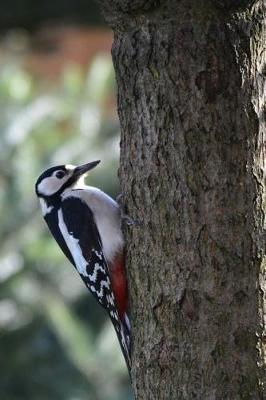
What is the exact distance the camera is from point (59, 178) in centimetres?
453

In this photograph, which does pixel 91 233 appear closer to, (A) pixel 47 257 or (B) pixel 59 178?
(B) pixel 59 178

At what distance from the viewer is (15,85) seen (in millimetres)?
5918

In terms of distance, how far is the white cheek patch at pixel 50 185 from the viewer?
4531 millimetres

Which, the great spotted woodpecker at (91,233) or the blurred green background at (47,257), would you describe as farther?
the blurred green background at (47,257)

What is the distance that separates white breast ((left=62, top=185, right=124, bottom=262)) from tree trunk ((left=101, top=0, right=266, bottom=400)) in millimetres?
397

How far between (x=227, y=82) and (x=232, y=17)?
0.69 feet

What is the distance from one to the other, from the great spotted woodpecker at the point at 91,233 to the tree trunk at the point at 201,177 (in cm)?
41

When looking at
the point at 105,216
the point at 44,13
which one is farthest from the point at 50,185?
the point at 44,13

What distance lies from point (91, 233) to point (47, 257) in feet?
5.69

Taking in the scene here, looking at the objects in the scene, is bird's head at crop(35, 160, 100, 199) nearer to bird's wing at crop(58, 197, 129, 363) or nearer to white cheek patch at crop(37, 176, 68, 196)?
white cheek patch at crop(37, 176, 68, 196)

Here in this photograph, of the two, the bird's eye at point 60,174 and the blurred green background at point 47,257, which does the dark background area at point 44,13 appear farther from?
the bird's eye at point 60,174

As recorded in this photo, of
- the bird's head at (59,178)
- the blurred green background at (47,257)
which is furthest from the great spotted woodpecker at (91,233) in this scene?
the blurred green background at (47,257)

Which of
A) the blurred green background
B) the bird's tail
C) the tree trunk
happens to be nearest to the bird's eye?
the bird's tail

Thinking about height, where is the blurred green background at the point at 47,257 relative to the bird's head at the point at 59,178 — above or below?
below
